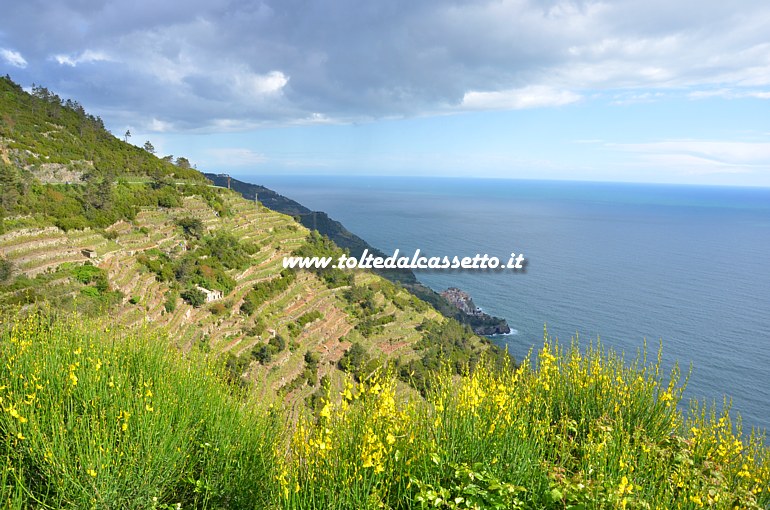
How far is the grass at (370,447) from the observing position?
4.86m

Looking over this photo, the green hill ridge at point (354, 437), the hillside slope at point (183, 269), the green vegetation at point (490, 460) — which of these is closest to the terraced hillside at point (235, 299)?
the hillside slope at point (183, 269)

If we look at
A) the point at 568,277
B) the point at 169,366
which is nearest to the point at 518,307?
the point at 568,277

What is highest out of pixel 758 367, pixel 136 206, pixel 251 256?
pixel 136 206

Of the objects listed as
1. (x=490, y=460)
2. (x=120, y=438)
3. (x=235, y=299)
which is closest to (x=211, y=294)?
(x=235, y=299)

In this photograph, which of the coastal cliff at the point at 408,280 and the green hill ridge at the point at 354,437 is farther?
the coastal cliff at the point at 408,280

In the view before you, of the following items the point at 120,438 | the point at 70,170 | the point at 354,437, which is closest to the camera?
the point at 354,437

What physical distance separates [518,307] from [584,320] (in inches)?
488

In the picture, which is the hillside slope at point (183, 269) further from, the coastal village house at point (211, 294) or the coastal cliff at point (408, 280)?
the coastal cliff at point (408, 280)

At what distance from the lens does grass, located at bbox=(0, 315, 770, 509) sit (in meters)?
4.86

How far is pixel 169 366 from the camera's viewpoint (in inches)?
349

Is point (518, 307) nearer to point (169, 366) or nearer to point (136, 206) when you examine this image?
point (136, 206)

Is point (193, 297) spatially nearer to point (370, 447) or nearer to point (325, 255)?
point (325, 255)

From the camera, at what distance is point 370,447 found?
4641mm

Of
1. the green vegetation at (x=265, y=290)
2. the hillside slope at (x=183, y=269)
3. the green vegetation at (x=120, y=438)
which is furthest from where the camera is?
the green vegetation at (x=265, y=290)
